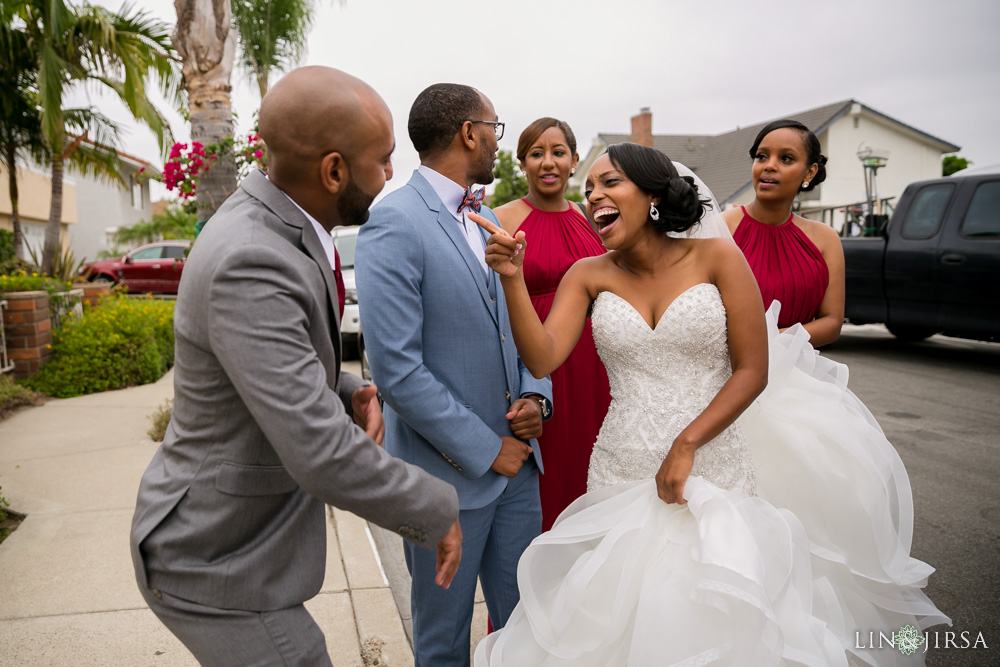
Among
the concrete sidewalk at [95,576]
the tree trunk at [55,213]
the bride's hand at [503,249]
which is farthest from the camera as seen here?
the tree trunk at [55,213]

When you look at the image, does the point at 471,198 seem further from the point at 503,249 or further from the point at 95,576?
the point at 95,576

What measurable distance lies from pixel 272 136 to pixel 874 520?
2.44 m

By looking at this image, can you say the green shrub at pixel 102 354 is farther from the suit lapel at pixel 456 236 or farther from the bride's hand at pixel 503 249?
the bride's hand at pixel 503 249

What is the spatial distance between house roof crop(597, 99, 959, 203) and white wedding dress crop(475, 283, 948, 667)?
24.4 metres

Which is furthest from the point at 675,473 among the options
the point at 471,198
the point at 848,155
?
the point at 848,155

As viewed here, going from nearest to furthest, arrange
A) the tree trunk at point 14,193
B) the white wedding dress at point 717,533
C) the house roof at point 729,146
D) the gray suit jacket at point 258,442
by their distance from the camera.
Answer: the gray suit jacket at point 258,442, the white wedding dress at point 717,533, the tree trunk at point 14,193, the house roof at point 729,146

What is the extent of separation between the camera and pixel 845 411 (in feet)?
9.27

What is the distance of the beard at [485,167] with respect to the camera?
2533 mm

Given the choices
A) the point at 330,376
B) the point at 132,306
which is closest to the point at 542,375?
the point at 330,376

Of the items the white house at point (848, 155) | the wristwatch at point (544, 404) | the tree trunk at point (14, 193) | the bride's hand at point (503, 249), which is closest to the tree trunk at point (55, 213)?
the tree trunk at point (14, 193)

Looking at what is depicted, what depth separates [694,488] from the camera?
2246 millimetres

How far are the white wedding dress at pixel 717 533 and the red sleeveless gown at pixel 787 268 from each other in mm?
446

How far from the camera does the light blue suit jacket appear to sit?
219 cm

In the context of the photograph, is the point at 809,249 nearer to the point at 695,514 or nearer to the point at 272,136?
the point at 695,514
